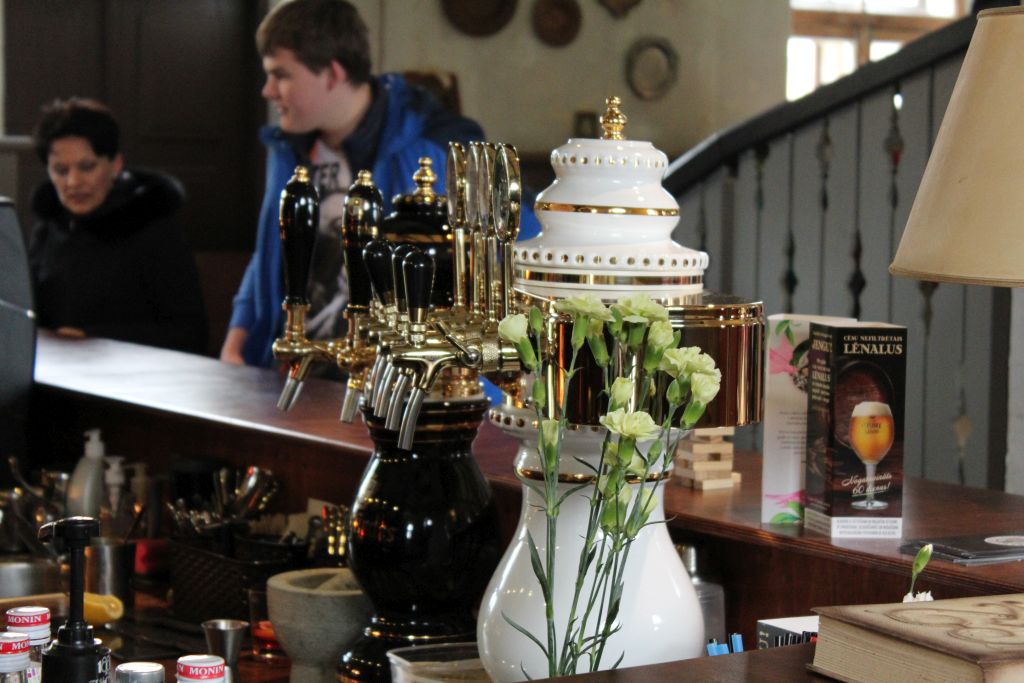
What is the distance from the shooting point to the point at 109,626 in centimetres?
174

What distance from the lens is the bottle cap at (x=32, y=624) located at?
3.98ft

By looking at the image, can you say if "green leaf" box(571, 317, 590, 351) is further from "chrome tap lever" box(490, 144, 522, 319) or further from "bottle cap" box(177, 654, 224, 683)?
"bottle cap" box(177, 654, 224, 683)

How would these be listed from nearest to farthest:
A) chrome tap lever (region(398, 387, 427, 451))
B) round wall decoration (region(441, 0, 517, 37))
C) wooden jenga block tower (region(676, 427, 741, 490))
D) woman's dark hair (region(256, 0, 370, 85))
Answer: chrome tap lever (region(398, 387, 427, 451))
wooden jenga block tower (region(676, 427, 741, 490))
woman's dark hair (region(256, 0, 370, 85))
round wall decoration (region(441, 0, 517, 37))

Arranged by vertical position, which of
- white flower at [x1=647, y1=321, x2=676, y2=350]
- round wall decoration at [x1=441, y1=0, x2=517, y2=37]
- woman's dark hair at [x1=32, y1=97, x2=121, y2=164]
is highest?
round wall decoration at [x1=441, y1=0, x2=517, y2=37]

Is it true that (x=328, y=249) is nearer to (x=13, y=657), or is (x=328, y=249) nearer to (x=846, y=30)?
(x=13, y=657)

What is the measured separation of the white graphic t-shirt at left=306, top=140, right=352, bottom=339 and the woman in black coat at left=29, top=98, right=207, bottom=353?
1.00 m

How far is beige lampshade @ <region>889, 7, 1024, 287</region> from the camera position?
91 centimetres

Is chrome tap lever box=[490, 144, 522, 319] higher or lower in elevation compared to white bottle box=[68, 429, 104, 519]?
higher

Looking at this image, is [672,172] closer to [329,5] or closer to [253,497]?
[329,5]

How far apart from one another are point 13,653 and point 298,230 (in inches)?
20.2

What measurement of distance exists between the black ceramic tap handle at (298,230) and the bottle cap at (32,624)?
404 mm

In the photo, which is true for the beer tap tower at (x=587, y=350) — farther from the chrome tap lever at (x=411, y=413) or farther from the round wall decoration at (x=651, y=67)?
the round wall decoration at (x=651, y=67)

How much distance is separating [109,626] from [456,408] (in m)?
0.63

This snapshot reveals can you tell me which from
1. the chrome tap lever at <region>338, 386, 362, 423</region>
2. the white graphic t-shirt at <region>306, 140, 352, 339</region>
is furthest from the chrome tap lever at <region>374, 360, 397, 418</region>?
the white graphic t-shirt at <region>306, 140, 352, 339</region>
